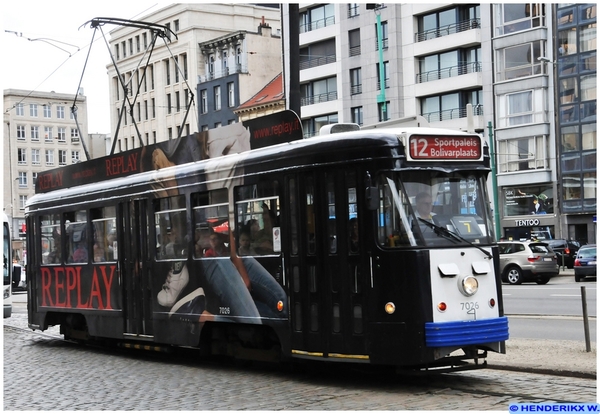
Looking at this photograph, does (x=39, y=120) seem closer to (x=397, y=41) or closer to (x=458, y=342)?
(x=397, y=41)

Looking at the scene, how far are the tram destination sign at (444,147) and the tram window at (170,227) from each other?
13.6ft

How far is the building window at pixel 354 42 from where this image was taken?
208ft

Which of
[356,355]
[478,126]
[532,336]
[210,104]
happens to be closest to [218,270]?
[356,355]

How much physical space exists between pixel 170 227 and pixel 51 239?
4.30m

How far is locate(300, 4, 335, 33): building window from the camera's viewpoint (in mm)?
65188

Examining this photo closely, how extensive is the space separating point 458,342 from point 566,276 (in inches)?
1255

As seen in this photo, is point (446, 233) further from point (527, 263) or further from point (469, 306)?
point (527, 263)

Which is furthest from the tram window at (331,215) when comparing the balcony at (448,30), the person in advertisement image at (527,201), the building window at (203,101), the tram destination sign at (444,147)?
the building window at (203,101)

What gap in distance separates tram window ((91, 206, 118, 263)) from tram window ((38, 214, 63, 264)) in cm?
141

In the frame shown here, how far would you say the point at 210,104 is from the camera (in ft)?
258

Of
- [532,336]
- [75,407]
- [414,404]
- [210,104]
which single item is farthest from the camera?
[210,104]

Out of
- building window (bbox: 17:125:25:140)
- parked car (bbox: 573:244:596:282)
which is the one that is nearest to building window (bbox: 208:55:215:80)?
building window (bbox: 17:125:25:140)

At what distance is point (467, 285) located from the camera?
1091 cm

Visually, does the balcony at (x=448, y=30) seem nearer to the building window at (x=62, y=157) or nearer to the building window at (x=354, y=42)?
the building window at (x=354, y=42)
